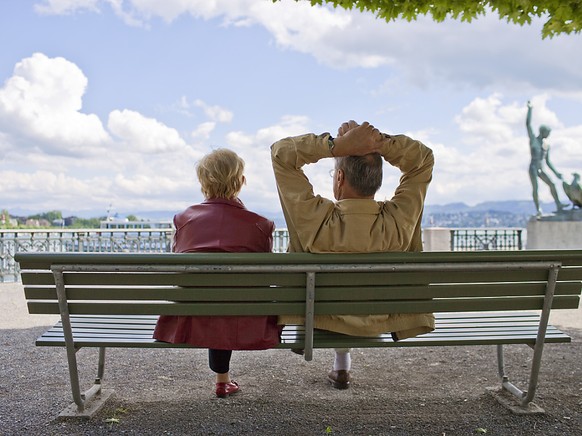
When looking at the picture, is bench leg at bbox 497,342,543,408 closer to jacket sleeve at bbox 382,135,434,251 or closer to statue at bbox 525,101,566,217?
jacket sleeve at bbox 382,135,434,251

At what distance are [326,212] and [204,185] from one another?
2.53 ft

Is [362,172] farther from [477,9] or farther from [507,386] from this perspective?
[477,9]

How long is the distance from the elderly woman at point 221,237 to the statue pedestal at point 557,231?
13547 mm

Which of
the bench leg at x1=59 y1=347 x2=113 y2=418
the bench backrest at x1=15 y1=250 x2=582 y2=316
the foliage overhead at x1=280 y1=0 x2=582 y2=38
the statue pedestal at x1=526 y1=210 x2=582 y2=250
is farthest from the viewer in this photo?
the statue pedestal at x1=526 y1=210 x2=582 y2=250

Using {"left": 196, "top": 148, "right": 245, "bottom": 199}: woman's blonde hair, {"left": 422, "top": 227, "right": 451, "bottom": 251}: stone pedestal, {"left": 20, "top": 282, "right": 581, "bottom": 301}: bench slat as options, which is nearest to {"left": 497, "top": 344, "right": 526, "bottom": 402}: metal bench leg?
{"left": 20, "top": 282, "right": 581, "bottom": 301}: bench slat

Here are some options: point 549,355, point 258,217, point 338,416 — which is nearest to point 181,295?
point 258,217

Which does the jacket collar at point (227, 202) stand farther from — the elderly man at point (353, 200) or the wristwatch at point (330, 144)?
the wristwatch at point (330, 144)

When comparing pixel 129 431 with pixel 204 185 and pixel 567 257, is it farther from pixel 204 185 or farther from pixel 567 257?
pixel 567 257

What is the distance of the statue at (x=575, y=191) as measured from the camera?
15.9 meters

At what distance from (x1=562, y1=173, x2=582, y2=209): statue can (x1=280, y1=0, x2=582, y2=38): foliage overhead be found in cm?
969

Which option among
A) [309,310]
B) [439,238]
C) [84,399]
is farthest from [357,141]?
[439,238]

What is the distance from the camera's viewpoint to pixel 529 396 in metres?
3.81

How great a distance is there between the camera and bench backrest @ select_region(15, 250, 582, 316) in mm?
3107

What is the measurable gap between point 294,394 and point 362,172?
5.52 feet
